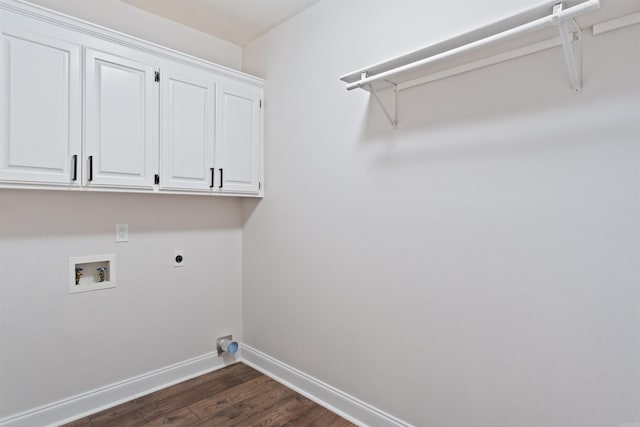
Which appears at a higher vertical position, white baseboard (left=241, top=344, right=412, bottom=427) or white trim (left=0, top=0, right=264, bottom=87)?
white trim (left=0, top=0, right=264, bottom=87)

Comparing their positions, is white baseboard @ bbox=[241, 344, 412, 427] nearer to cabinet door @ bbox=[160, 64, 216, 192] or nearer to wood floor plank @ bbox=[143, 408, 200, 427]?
wood floor plank @ bbox=[143, 408, 200, 427]

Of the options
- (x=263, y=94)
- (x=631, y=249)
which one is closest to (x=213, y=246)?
(x=263, y=94)

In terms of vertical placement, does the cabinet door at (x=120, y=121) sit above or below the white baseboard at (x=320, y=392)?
above

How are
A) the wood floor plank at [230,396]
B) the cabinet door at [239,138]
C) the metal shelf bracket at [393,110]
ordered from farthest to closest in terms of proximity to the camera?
the cabinet door at [239,138] → the wood floor plank at [230,396] → the metal shelf bracket at [393,110]

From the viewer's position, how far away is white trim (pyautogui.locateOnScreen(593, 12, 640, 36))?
121 centimetres

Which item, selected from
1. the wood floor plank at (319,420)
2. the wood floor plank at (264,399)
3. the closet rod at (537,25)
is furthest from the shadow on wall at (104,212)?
the closet rod at (537,25)

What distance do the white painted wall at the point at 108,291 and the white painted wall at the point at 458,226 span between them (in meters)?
0.56

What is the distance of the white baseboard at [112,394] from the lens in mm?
2008

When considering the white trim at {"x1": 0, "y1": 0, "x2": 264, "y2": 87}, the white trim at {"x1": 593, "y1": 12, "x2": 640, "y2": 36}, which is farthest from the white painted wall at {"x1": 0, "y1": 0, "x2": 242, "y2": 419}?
the white trim at {"x1": 593, "y1": 12, "x2": 640, "y2": 36}

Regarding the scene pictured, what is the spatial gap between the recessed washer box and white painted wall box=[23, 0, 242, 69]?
4.91 feet

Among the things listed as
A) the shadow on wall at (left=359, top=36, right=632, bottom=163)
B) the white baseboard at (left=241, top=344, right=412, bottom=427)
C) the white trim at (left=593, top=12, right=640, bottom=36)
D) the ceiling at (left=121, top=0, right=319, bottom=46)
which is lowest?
the white baseboard at (left=241, top=344, right=412, bottom=427)

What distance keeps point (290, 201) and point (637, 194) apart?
186 centimetres

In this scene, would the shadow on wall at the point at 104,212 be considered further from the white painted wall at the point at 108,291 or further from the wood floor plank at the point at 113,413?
the wood floor plank at the point at 113,413

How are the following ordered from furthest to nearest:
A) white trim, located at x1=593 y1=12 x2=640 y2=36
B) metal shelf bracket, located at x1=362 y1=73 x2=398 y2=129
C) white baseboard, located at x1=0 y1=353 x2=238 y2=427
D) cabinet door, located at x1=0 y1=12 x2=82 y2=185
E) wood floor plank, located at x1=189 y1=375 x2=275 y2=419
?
wood floor plank, located at x1=189 y1=375 x2=275 y2=419, white baseboard, located at x1=0 y1=353 x2=238 y2=427, metal shelf bracket, located at x1=362 y1=73 x2=398 y2=129, cabinet door, located at x1=0 y1=12 x2=82 y2=185, white trim, located at x1=593 y1=12 x2=640 y2=36
